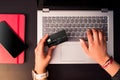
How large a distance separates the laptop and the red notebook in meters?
0.07

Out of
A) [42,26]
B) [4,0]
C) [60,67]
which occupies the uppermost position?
[4,0]

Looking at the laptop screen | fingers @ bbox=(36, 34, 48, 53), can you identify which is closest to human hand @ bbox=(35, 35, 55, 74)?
fingers @ bbox=(36, 34, 48, 53)

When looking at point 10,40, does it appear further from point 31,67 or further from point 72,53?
point 72,53

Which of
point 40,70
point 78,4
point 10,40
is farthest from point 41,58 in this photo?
point 78,4

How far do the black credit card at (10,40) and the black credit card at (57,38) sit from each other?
120 millimetres

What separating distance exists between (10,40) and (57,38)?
195mm

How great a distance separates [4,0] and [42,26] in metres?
0.20

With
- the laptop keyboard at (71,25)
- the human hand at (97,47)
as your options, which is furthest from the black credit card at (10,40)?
the human hand at (97,47)

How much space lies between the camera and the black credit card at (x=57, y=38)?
39.4 inches

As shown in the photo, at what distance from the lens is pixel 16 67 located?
1037mm

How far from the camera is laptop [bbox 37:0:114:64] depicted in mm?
1024

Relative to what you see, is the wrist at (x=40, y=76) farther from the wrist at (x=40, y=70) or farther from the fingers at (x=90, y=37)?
the fingers at (x=90, y=37)

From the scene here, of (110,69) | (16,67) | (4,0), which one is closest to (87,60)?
(110,69)

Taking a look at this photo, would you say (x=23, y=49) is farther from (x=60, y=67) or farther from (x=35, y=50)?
(x=60, y=67)
